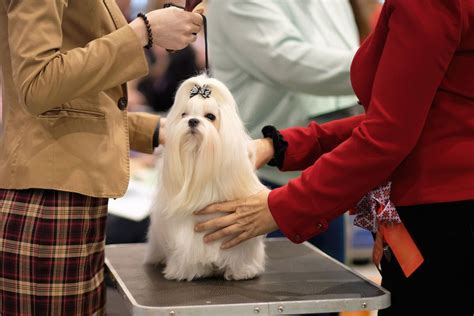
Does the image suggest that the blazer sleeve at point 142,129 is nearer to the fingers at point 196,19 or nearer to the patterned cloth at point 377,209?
the fingers at point 196,19

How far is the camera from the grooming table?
172 cm

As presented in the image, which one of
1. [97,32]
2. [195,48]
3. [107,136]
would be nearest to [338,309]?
[107,136]

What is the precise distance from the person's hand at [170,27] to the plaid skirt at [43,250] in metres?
0.40

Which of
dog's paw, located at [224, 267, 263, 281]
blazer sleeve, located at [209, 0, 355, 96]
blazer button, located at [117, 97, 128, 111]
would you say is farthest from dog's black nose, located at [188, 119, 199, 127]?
blazer sleeve, located at [209, 0, 355, 96]

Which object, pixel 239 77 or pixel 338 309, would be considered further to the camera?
pixel 239 77

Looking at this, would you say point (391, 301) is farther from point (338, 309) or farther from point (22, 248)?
point (22, 248)

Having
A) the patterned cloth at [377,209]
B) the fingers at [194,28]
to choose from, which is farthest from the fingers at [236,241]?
the fingers at [194,28]

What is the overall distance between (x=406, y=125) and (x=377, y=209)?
0.25 m

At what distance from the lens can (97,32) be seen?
1708mm

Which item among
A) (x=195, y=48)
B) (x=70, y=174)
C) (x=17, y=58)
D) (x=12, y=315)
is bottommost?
(x=195, y=48)

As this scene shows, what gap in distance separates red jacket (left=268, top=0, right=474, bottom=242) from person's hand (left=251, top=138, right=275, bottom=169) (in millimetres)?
331

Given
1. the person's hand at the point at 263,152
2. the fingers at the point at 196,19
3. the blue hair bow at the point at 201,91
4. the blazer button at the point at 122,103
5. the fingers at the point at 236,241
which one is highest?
the fingers at the point at 196,19

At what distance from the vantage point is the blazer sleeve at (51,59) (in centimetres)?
154

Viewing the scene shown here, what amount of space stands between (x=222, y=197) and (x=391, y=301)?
1.62 feet
